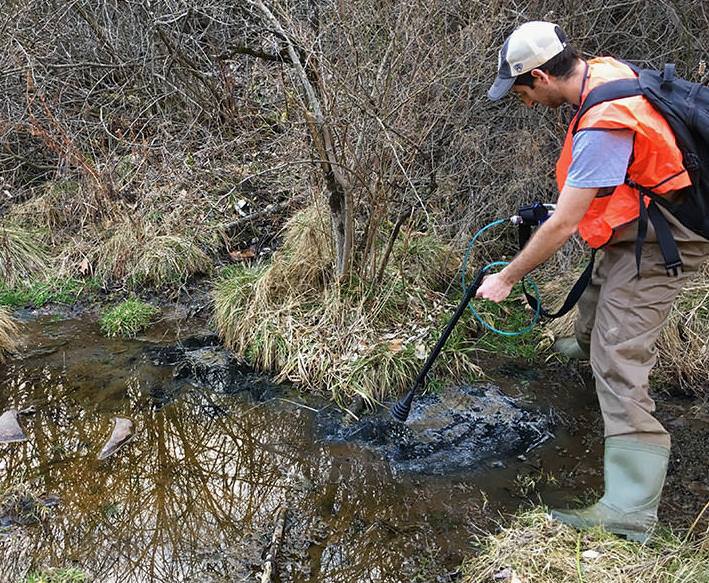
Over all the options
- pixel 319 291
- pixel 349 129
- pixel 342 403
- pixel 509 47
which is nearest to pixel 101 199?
pixel 319 291

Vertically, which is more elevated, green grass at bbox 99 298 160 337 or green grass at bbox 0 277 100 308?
green grass at bbox 0 277 100 308

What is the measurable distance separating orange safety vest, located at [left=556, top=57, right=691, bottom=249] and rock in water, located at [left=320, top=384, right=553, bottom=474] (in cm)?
164

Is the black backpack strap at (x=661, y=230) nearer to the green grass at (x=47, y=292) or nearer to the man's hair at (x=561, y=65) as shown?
the man's hair at (x=561, y=65)

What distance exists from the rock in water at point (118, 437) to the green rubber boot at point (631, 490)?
111 inches

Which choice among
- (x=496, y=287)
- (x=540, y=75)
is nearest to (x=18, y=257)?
(x=496, y=287)

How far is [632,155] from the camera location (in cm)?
264

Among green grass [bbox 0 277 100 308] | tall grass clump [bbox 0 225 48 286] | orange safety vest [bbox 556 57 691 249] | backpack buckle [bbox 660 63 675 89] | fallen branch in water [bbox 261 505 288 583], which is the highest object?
backpack buckle [bbox 660 63 675 89]

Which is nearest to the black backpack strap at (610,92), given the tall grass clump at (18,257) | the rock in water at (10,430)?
the rock in water at (10,430)

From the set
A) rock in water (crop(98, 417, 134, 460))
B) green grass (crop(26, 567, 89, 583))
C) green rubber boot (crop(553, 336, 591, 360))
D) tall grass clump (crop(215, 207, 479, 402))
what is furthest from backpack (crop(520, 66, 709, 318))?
rock in water (crop(98, 417, 134, 460))

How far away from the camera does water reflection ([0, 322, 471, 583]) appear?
3.12 meters

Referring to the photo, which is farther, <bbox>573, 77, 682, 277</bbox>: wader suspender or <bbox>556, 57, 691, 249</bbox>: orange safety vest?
<bbox>573, 77, 682, 277</bbox>: wader suspender

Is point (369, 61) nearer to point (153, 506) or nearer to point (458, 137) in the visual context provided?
point (458, 137)

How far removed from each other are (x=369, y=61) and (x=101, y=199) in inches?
163

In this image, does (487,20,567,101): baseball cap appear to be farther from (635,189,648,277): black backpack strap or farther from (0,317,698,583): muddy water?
(0,317,698,583): muddy water
